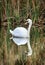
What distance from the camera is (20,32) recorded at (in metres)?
1.36

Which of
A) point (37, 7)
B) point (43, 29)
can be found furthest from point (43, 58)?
point (37, 7)

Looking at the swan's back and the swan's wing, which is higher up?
the swan's back

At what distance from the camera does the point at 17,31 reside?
1364 millimetres

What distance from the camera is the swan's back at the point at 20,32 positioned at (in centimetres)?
136

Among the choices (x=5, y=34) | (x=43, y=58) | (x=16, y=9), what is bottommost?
(x=43, y=58)

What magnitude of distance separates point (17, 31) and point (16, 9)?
0.10 metres

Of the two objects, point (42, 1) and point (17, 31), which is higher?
point (42, 1)

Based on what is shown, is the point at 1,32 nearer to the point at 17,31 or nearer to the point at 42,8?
the point at 17,31

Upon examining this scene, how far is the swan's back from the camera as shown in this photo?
53.5 inches

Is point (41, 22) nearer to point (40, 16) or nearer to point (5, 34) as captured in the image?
point (40, 16)

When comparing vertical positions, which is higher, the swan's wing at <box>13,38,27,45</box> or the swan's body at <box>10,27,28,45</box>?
the swan's body at <box>10,27,28,45</box>

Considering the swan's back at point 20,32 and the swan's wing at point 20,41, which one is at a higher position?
the swan's back at point 20,32

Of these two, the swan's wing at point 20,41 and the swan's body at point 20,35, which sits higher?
the swan's body at point 20,35

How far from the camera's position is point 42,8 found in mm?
1375
